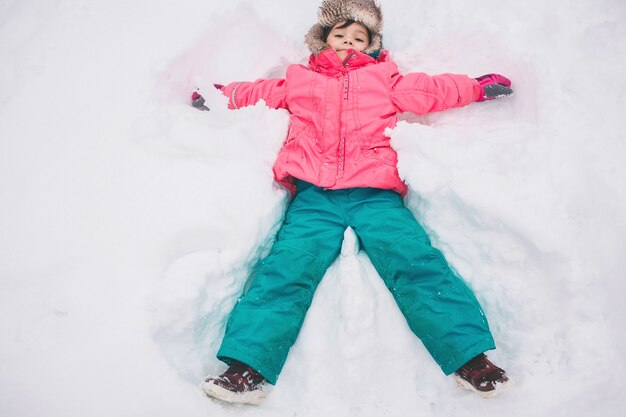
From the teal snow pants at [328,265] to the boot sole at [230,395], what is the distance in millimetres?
70

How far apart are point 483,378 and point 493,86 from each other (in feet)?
3.84

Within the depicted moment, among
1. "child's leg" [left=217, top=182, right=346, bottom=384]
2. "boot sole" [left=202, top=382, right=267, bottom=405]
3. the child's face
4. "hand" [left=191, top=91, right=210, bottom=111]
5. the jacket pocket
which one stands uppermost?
the child's face

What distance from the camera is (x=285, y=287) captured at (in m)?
1.38

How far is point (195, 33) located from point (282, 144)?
72 centimetres

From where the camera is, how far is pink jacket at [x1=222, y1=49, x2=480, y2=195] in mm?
1636

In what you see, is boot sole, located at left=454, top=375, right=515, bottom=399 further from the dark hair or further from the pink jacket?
the dark hair

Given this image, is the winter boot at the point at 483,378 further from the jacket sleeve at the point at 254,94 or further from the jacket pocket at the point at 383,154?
the jacket sleeve at the point at 254,94

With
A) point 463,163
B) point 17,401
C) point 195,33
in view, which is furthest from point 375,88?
point 17,401

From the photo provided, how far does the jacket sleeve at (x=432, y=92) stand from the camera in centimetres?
168

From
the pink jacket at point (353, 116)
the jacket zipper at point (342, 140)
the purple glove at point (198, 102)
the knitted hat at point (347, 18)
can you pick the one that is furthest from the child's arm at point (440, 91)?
the purple glove at point (198, 102)

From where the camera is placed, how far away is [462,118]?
5.77 feet

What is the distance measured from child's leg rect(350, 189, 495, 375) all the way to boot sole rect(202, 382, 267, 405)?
0.58 meters

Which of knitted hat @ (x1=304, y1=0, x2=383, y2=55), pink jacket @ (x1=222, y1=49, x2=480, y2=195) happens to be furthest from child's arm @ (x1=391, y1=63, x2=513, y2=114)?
knitted hat @ (x1=304, y1=0, x2=383, y2=55)

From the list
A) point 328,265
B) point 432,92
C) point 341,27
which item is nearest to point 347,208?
point 328,265
